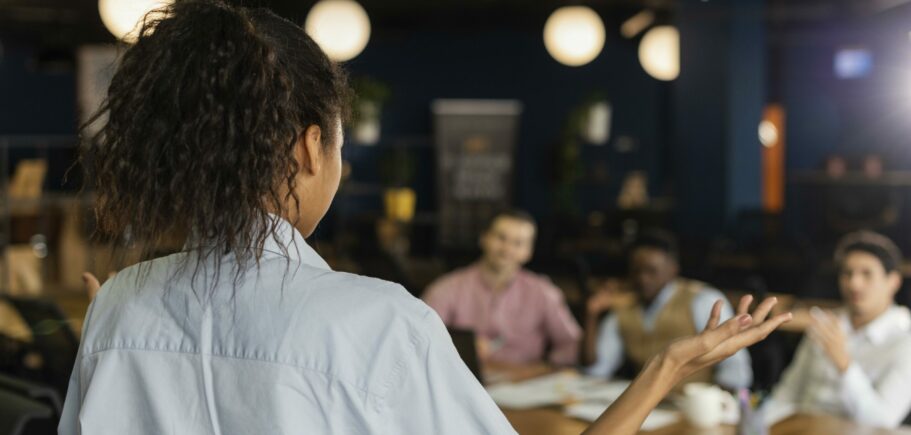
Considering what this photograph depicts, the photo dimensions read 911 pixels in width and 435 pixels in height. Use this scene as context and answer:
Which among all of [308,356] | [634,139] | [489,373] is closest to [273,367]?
[308,356]

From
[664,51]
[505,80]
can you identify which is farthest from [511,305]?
[505,80]

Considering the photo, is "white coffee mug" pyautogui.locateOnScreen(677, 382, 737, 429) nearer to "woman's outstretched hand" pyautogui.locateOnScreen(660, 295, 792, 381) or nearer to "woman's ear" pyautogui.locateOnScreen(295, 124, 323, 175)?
"woman's outstretched hand" pyautogui.locateOnScreen(660, 295, 792, 381)

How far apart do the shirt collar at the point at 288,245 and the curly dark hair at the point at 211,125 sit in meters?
0.01

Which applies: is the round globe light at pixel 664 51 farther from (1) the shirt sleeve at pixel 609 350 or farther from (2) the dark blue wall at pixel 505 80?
(1) the shirt sleeve at pixel 609 350

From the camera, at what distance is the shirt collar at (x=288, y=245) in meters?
1.11

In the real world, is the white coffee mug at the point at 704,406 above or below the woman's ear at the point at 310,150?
below

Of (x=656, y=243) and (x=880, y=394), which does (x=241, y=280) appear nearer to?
(x=880, y=394)

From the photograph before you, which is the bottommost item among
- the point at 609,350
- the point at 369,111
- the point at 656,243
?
the point at 609,350

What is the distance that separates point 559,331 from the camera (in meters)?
4.75

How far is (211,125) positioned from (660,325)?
11.2ft

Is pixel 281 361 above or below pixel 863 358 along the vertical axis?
above

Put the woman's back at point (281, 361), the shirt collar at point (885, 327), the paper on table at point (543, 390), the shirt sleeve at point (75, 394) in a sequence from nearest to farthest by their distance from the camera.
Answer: the woman's back at point (281, 361), the shirt sleeve at point (75, 394), the paper on table at point (543, 390), the shirt collar at point (885, 327)

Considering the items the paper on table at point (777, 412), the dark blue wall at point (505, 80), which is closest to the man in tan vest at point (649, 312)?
the paper on table at point (777, 412)

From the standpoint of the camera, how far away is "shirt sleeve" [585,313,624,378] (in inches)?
172
